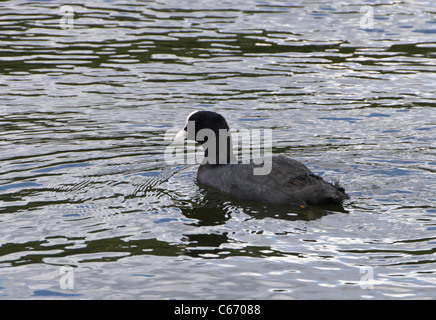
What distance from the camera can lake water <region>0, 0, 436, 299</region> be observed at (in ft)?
23.9

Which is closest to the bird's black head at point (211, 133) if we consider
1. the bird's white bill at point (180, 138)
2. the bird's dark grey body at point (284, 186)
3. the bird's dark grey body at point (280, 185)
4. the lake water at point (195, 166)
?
the bird's white bill at point (180, 138)

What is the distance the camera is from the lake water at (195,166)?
7273 millimetres

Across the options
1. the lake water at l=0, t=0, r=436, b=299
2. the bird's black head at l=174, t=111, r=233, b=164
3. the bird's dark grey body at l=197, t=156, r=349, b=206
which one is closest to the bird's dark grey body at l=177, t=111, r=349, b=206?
the bird's dark grey body at l=197, t=156, r=349, b=206

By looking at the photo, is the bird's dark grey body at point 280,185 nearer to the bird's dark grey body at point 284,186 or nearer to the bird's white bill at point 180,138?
the bird's dark grey body at point 284,186

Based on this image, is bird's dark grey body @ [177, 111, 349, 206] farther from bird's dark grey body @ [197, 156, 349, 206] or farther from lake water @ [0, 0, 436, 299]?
lake water @ [0, 0, 436, 299]

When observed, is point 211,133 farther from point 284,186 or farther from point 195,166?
point 284,186

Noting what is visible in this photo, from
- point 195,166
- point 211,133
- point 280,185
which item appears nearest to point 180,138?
point 211,133

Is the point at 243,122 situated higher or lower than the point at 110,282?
higher

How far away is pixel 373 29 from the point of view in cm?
1808

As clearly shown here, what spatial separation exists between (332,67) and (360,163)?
209 inches

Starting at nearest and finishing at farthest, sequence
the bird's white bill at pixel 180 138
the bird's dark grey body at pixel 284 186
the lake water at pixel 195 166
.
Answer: the lake water at pixel 195 166
the bird's dark grey body at pixel 284 186
the bird's white bill at pixel 180 138
